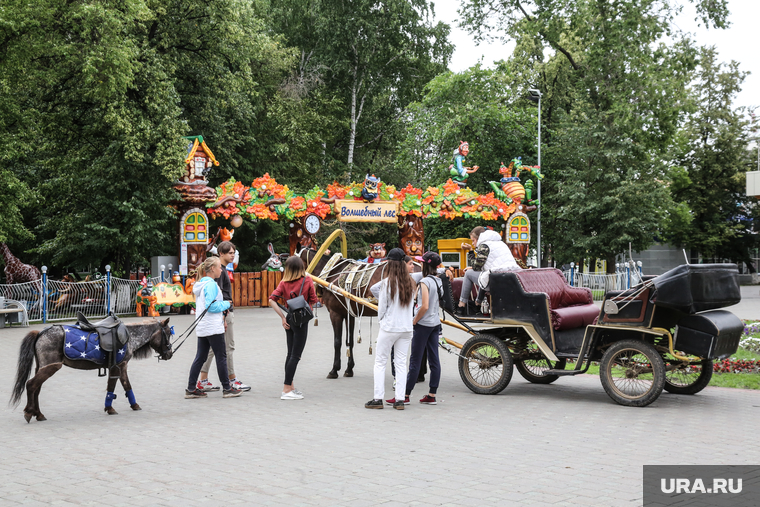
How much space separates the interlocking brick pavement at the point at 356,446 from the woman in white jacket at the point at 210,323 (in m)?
0.30

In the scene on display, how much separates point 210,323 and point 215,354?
0.44 m

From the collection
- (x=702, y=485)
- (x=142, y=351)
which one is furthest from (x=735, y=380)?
(x=142, y=351)

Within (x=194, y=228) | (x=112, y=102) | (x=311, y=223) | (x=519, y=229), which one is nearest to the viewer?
(x=112, y=102)

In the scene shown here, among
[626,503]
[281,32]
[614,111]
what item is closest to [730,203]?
[614,111]

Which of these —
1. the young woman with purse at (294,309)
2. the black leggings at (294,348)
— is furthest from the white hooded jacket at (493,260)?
the black leggings at (294,348)

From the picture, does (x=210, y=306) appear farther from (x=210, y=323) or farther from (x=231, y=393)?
(x=231, y=393)

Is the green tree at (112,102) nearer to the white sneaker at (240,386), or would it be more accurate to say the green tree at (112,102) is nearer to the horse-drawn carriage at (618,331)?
the white sneaker at (240,386)

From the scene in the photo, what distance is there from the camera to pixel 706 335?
8734 millimetres

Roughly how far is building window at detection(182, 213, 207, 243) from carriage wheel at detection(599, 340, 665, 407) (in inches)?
726

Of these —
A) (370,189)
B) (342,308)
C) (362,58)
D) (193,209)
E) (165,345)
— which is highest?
(362,58)

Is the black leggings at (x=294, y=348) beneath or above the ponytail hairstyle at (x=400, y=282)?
beneath

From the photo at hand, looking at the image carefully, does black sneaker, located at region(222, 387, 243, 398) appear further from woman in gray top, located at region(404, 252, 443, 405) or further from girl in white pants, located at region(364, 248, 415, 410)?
woman in gray top, located at region(404, 252, 443, 405)

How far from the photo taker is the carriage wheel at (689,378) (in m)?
9.68

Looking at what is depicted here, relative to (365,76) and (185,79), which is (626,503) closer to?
(185,79)
